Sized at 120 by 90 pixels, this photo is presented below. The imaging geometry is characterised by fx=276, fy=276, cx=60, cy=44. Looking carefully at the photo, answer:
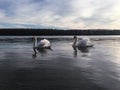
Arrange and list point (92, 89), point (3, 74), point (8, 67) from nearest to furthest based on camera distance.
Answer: point (92, 89) < point (3, 74) < point (8, 67)

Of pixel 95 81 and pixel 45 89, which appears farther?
pixel 95 81

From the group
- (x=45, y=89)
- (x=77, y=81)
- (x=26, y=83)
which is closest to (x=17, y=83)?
(x=26, y=83)

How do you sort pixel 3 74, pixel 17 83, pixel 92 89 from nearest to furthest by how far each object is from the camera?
pixel 92 89 → pixel 17 83 → pixel 3 74

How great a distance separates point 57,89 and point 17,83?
7.27ft

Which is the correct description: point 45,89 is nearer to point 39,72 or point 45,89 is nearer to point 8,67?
point 39,72

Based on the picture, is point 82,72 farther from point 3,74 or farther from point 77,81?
point 3,74


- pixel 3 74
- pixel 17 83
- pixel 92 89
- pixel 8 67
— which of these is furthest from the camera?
pixel 8 67

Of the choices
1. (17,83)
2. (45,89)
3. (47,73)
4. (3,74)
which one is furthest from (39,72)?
(45,89)

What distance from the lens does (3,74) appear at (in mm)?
15500

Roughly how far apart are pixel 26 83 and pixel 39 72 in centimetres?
302

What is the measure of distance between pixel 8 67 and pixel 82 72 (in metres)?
4.97

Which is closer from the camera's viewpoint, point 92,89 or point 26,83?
point 92,89

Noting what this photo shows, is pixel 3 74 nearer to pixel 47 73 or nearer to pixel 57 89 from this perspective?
pixel 47 73

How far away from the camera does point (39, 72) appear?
16328 mm
